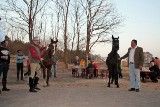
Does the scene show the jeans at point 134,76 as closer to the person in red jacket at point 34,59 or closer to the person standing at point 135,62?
the person standing at point 135,62

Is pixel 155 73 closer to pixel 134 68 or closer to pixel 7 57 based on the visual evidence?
pixel 134 68

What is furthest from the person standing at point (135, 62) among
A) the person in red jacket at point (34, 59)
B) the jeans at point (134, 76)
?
the person in red jacket at point (34, 59)

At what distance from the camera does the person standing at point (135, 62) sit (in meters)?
13.8

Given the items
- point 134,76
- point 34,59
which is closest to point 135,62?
point 134,76

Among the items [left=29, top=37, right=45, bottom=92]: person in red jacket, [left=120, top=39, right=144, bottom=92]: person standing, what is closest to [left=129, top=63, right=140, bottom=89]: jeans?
[left=120, top=39, right=144, bottom=92]: person standing

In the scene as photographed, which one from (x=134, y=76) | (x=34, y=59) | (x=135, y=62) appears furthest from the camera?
(x=134, y=76)

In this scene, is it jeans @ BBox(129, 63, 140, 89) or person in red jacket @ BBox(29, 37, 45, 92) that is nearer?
person in red jacket @ BBox(29, 37, 45, 92)

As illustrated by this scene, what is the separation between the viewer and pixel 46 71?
16.8 m

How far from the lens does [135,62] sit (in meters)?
13.8

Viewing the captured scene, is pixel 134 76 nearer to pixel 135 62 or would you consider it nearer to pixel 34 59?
pixel 135 62

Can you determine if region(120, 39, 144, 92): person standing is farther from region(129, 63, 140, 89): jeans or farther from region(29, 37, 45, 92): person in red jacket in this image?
region(29, 37, 45, 92): person in red jacket

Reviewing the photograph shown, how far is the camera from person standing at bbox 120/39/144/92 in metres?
13.8

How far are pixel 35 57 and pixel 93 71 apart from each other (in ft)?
37.1

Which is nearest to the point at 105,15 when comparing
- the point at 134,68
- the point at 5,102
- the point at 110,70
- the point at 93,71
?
the point at 93,71
